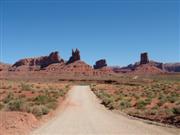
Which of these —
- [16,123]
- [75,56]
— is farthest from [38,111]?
[75,56]

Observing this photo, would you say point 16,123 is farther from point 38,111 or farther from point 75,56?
point 75,56

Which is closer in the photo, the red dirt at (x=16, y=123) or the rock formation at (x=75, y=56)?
the red dirt at (x=16, y=123)

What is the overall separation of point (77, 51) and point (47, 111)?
172 meters

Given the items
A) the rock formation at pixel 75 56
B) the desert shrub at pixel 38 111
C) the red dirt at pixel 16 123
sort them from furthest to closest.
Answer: the rock formation at pixel 75 56, the desert shrub at pixel 38 111, the red dirt at pixel 16 123

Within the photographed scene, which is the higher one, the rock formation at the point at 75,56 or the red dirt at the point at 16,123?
the rock formation at the point at 75,56

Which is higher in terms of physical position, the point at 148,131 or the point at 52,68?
the point at 52,68

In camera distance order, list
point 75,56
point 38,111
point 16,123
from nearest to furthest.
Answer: point 16,123 < point 38,111 < point 75,56

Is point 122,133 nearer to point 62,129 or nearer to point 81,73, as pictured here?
point 62,129

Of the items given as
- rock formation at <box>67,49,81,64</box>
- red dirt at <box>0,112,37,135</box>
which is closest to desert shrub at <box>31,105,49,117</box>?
red dirt at <box>0,112,37,135</box>

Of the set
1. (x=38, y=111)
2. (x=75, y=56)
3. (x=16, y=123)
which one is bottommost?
(x=16, y=123)

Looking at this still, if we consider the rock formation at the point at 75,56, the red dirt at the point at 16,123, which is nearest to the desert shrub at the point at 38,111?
the red dirt at the point at 16,123

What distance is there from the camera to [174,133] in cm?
1510

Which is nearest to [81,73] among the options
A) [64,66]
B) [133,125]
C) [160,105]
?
[64,66]

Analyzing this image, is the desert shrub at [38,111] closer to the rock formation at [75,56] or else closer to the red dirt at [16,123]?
the red dirt at [16,123]
